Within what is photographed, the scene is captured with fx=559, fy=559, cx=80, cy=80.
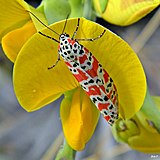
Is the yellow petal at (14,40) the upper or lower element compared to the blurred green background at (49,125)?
upper

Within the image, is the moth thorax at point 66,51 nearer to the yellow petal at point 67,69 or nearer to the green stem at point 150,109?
the yellow petal at point 67,69

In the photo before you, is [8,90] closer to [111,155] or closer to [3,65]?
[3,65]

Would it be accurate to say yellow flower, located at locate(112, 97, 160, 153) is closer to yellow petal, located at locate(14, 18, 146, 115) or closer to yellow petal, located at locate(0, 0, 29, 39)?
yellow petal, located at locate(14, 18, 146, 115)

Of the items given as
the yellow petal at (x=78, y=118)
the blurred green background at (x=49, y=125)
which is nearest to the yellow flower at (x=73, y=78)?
the yellow petal at (x=78, y=118)

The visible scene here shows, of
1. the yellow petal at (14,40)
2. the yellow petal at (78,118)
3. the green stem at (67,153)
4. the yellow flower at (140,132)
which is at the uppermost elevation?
the yellow petal at (14,40)

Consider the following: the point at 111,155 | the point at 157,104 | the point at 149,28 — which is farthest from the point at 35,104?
the point at 149,28

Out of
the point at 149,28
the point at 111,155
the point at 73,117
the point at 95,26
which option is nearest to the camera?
the point at 95,26

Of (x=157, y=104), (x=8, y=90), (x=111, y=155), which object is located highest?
(x=157, y=104)

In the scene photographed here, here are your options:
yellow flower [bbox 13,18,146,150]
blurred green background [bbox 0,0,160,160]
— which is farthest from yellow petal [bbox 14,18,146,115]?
blurred green background [bbox 0,0,160,160]
